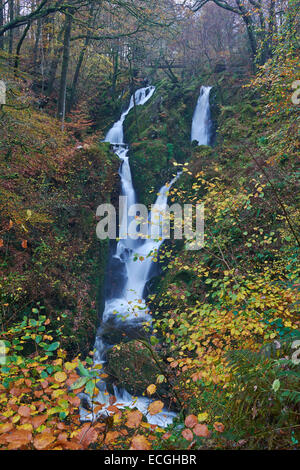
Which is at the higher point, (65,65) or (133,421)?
(65,65)

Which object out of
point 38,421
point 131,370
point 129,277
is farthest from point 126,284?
point 38,421

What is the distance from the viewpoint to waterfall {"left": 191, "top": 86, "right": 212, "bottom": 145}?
14.0 m

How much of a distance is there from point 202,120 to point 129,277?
1007cm

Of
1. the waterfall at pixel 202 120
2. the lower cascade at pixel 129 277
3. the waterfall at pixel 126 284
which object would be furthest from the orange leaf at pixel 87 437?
the waterfall at pixel 202 120

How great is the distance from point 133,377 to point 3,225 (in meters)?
4.86

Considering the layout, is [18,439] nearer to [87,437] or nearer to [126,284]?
[87,437]

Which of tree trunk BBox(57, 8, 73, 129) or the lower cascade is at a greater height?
tree trunk BBox(57, 8, 73, 129)

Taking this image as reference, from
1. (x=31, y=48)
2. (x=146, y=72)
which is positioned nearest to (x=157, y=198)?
(x=31, y=48)

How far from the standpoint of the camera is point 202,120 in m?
14.5

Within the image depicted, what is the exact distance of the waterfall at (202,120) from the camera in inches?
551

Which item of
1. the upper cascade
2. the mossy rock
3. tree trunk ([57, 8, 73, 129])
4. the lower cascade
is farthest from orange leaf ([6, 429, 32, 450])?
the upper cascade

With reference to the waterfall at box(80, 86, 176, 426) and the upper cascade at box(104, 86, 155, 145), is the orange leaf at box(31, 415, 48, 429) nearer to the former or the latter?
the waterfall at box(80, 86, 176, 426)

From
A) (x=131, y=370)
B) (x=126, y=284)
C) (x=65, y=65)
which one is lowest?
(x=131, y=370)

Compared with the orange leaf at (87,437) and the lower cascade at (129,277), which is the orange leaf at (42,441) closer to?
the orange leaf at (87,437)
